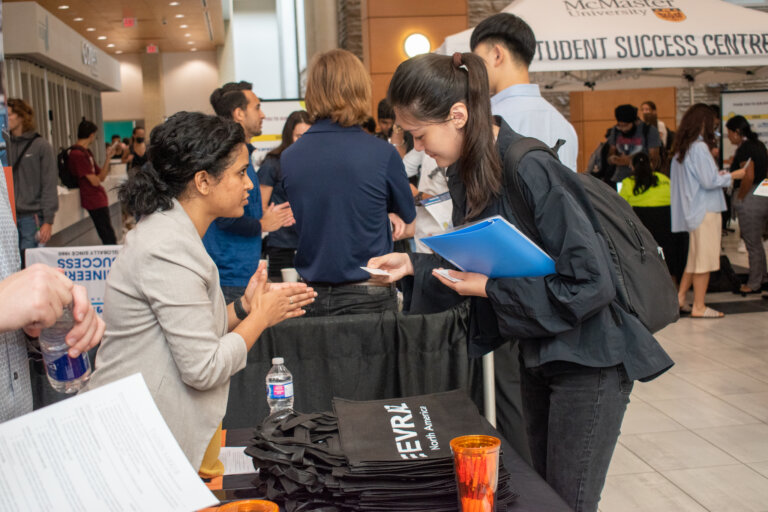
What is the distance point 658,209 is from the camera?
22.4ft

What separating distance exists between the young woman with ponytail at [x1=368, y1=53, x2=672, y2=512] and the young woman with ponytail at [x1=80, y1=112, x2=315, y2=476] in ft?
1.55

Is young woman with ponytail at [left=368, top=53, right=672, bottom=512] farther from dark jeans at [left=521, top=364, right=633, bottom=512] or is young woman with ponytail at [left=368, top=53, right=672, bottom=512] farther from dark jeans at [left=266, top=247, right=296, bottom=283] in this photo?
dark jeans at [left=266, top=247, right=296, bottom=283]

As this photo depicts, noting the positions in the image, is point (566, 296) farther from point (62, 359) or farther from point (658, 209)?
point (658, 209)

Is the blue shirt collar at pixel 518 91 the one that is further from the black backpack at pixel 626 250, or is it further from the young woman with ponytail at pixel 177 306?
the young woman with ponytail at pixel 177 306

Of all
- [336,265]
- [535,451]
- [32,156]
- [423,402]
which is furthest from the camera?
[32,156]

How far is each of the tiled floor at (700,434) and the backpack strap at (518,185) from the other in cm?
183

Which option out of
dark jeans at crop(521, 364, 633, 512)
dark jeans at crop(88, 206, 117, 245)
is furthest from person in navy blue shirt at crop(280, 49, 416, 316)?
dark jeans at crop(88, 206, 117, 245)

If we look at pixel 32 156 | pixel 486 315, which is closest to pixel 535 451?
pixel 486 315

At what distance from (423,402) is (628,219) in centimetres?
64

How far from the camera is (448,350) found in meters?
2.92

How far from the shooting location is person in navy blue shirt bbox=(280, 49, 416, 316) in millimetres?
2816

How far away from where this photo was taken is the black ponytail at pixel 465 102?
1645mm

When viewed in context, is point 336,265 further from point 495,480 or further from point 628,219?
point 495,480

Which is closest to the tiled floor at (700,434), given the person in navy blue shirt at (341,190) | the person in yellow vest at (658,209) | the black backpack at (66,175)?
the person in yellow vest at (658,209)
